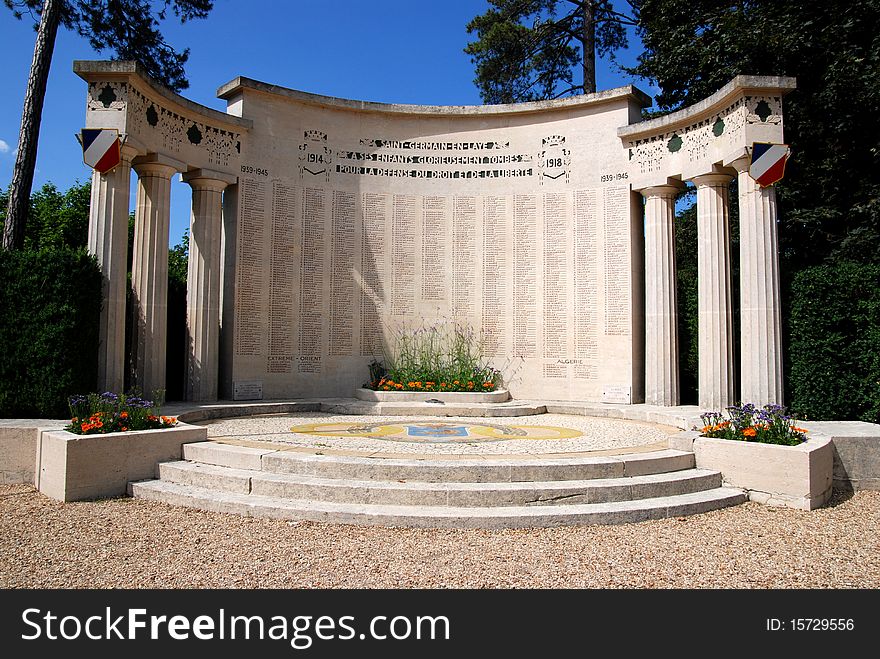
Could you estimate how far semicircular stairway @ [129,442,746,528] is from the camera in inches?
227

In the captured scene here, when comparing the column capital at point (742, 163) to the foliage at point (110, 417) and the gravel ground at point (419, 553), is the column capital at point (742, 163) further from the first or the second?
the foliage at point (110, 417)

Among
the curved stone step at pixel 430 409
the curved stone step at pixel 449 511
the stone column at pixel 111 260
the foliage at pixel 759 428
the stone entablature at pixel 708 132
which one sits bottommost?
the curved stone step at pixel 449 511

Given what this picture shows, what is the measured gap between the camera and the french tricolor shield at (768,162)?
10.4m

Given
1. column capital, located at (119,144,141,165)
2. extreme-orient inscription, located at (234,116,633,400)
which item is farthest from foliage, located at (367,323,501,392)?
column capital, located at (119,144,141,165)

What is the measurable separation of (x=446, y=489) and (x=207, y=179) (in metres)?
9.02

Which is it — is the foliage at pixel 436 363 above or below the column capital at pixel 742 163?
below

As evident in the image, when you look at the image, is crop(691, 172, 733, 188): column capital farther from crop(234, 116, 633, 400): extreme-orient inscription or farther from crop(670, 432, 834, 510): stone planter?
crop(670, 432, 834, 510): stone planter

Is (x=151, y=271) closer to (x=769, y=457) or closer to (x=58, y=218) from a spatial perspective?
(x=769, y=457)

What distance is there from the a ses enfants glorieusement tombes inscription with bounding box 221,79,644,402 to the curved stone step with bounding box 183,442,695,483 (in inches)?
236

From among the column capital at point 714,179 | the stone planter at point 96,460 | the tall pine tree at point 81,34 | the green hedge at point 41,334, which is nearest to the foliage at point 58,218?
the tall pine tree at point 81,34

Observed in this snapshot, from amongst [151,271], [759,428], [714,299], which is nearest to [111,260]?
[151,271]

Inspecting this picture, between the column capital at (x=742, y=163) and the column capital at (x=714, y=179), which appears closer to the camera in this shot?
the column capital at (x=742, y=163)

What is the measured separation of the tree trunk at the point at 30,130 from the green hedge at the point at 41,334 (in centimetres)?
266
